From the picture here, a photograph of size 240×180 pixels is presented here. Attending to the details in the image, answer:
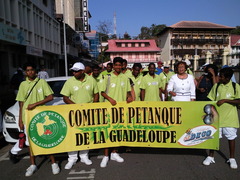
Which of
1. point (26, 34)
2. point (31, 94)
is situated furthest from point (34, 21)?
point (31, 94)

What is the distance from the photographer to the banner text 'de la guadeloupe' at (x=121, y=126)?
4.06 metres

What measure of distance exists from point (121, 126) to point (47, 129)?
1332 mm

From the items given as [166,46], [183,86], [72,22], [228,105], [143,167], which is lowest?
[143,167]

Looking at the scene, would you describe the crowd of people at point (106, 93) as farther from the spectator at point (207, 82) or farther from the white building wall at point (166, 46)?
the white building wall at point (166, 46)

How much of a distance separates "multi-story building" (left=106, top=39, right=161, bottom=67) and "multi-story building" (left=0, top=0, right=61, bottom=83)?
27.3m

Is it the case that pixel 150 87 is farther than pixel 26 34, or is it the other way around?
pixel 26 34

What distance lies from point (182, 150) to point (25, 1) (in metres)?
16.5

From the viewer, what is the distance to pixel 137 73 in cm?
653

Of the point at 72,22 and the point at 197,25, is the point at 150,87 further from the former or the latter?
the point at 197,25

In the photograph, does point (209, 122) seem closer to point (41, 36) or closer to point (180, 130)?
point (180, 130)

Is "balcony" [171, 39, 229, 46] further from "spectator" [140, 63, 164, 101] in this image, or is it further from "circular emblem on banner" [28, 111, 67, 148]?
"circular emblem on banner" [28, 111, 67, 148]

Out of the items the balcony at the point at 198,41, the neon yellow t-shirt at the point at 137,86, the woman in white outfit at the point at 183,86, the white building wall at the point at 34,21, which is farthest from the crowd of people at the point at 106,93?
the balcony at the point at 198,41

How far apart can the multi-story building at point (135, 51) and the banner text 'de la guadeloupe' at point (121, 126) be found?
48.6 m

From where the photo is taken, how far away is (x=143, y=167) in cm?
402
